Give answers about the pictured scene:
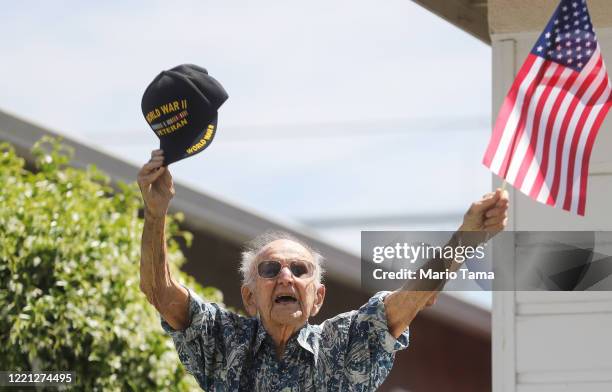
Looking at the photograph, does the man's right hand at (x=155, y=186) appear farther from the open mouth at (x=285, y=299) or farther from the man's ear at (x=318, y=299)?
the man's ear at (x=318, y=299)

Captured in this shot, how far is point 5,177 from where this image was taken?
294 inches

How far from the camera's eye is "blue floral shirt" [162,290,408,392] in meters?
4.27

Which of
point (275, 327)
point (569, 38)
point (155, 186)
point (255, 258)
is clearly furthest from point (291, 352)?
point (569, 38)

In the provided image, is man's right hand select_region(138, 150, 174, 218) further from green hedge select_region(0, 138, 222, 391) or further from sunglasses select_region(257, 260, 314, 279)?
green hedge select_region(0, 138, 222, 391)

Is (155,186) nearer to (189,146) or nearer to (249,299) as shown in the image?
(189,146)

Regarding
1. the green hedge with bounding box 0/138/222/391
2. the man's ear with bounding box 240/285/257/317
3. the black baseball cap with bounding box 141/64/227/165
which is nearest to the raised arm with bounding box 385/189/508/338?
the man's ear with bounding box 240/285/257/317

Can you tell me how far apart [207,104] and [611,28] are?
7.87 feet

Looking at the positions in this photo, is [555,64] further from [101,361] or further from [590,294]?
[101,361]

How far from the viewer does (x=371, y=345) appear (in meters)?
4.30

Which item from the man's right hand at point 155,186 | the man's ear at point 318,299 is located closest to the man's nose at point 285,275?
the man's ear at point 318,299

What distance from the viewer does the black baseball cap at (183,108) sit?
14.2ft

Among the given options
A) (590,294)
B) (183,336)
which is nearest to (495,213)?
(183,336)

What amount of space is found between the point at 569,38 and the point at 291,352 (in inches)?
59.0

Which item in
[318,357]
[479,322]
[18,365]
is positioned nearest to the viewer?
[318,357]
